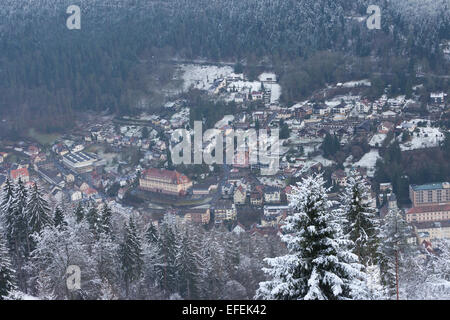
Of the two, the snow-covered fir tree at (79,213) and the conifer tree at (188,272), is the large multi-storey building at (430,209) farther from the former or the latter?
the snow-covered fir tree at (79,213)

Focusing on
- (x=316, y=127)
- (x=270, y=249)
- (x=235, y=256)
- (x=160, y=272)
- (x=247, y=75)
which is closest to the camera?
(x=160, y=272)

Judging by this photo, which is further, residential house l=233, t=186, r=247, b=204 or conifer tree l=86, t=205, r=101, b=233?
residential house l=233, t=186, r=247, b=204

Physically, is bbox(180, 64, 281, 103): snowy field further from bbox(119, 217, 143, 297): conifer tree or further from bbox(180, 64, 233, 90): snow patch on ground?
bbox(119, 217, 143, 297): conifer tree

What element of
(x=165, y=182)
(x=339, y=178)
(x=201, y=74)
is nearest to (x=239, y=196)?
(x=165, y=182)

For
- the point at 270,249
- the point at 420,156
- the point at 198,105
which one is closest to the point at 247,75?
the point at 198,105

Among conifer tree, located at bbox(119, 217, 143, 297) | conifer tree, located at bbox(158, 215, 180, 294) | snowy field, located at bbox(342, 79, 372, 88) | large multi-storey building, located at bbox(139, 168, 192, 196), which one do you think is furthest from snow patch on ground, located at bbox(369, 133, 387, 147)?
conifer tree, located at bbox(119, 217, 143, 297)
